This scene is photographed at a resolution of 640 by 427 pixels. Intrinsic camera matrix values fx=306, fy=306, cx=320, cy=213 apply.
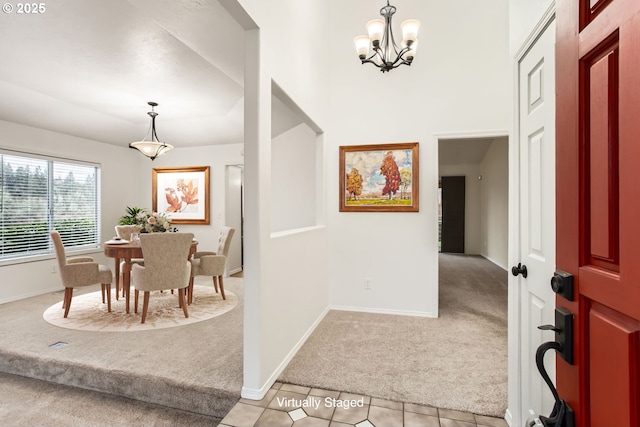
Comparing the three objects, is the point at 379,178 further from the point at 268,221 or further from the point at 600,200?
the point at 600,200

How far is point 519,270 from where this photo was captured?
1.56 m

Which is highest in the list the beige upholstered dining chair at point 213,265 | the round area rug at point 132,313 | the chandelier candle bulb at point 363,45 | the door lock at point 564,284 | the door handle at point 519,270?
the chandelier candle bulb at point 363,45

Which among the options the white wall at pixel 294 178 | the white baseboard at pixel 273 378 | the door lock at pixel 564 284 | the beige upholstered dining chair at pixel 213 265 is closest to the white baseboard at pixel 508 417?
the door lock at pixel 564 284

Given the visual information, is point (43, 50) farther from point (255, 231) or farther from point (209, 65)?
point (255, 231)

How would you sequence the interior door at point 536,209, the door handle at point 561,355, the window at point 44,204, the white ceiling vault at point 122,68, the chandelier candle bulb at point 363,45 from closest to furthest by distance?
the door handle at point 561,355
the interior door at point 536,209
the white ceiling vault at point 122,68
the chandelier candle bulb at point 363,45
the window at point 44,204

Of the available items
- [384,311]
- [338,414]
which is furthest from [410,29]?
[384,311]

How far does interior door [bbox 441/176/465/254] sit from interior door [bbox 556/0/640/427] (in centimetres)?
851

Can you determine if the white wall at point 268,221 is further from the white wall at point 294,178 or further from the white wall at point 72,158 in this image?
the white wall at point 72,158

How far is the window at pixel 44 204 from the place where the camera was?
420 cm

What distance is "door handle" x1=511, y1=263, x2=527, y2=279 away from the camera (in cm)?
152

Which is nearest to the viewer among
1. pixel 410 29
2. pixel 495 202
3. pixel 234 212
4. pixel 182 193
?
pixel 410 29

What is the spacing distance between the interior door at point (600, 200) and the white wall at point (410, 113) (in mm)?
2720

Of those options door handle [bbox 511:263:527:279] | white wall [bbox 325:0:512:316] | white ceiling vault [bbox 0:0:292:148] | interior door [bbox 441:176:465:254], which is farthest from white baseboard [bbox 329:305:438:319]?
interior door [bbox 441:176:465:254]

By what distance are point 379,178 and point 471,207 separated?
6.21 meters
